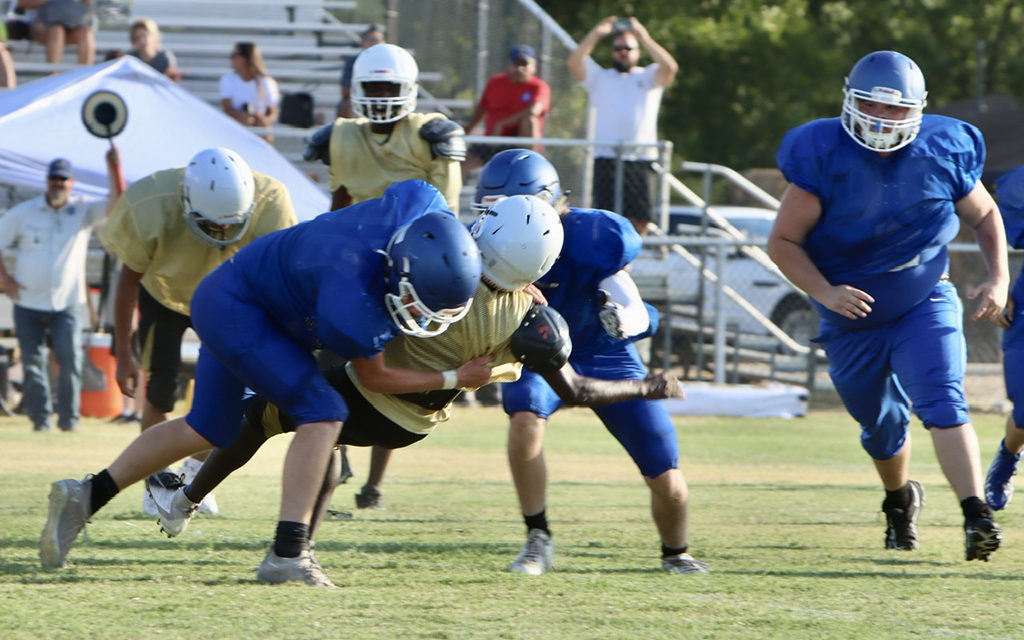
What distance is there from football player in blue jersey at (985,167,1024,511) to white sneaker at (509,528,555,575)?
2.34 m

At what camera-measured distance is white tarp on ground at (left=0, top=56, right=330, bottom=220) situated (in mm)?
11531

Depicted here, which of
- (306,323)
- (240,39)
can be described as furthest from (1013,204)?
(240,39)

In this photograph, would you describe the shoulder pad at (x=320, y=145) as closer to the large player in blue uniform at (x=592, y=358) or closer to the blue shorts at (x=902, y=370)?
the large player in blue uniform at (x=592, y=358)

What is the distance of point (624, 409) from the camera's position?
17.7ft

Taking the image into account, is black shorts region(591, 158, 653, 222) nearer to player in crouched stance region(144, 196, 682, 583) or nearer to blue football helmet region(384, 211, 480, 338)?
player in crouched stance region(144, 196, 682, 583)

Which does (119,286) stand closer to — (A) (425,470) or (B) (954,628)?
(A) (425,470)

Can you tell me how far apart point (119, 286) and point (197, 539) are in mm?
1227

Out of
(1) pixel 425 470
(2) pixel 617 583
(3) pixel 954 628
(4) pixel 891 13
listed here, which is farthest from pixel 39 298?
(4) pixel 891 13

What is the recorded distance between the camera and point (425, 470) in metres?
9.16

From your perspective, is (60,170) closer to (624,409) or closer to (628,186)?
(628,186)

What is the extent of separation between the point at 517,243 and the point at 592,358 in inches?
35.5

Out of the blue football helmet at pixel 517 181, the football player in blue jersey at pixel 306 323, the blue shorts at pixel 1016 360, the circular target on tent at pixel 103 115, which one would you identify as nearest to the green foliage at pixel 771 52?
the circular target on tent at pixel 103 115

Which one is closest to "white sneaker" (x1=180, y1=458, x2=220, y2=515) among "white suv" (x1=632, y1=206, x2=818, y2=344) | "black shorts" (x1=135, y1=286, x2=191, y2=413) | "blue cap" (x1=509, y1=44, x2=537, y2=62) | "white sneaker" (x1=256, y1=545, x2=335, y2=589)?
"black shorts" (x1=135, y1=286, x2=191, y2=413)

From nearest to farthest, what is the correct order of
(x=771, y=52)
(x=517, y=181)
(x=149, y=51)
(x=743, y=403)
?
(x=517, y=181) < (x=743, y=403) < (x=149, y=51) < (x=771, y=52)
